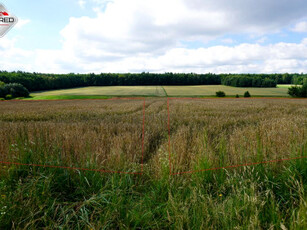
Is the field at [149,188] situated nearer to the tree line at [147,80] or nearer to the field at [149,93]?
the field at [149,93]

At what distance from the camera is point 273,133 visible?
5.29m

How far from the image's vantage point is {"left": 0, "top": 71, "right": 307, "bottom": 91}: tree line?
87725mm

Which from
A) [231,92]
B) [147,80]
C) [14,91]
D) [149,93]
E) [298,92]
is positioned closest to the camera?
[298,92]

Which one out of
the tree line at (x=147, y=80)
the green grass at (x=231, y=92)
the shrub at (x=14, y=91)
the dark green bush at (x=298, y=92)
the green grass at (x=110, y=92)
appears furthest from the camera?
the tree line at (x=147, y=80)

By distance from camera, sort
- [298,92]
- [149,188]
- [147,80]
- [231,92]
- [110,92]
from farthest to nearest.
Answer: [147,80] < [110,92] < [231,92] < [298,92] < [149,188]

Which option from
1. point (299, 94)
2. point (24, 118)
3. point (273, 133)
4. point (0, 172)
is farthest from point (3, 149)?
point (299, 94)

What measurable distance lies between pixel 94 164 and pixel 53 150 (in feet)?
3.75

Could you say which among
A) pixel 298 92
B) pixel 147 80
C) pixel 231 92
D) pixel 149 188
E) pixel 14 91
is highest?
pixel 147 80

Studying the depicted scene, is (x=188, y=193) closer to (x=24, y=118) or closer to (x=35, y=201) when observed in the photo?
(x=35, y=201)

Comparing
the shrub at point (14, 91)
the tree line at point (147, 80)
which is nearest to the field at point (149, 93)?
the shrub at point (14, 91)

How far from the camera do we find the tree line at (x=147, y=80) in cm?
8773

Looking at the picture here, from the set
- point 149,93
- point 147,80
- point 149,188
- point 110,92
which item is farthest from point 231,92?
point 149,188

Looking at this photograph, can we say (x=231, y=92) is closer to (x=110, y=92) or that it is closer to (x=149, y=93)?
(x=149, y=93)

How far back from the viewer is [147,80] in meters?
117
